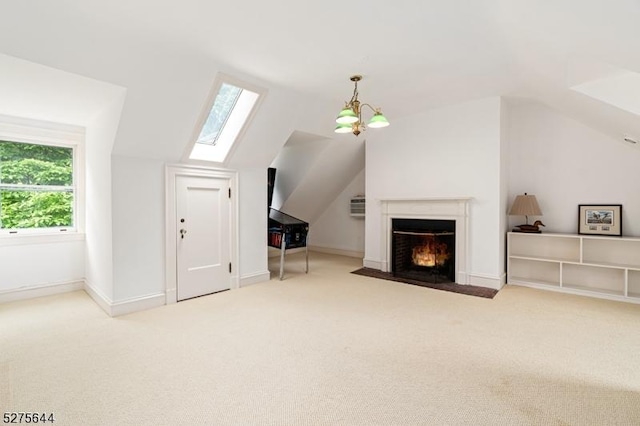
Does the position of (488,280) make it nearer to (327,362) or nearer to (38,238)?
(327,362)

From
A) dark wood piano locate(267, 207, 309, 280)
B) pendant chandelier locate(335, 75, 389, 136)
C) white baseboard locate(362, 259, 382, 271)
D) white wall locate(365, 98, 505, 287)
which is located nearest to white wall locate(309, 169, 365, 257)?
white baseboard locate(362, 259, 382, 271)

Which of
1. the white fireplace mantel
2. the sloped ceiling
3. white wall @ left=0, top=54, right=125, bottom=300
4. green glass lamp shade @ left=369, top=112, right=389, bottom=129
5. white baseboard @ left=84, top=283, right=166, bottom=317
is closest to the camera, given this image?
white wall @ left=0, top=54, right=125, bottom=300

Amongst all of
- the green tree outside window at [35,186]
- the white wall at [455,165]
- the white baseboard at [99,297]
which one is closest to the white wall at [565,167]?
the white wall at [455,165]

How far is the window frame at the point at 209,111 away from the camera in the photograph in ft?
10.6

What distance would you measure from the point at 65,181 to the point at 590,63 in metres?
6.40

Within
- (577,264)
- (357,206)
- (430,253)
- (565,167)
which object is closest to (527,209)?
(565,167)

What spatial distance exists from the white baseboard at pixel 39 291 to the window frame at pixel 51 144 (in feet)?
2.08

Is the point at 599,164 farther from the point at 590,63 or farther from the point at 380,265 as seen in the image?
the point at 380,265

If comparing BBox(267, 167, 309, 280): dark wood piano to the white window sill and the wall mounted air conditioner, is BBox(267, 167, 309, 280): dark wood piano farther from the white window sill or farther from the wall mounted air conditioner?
the white window sill

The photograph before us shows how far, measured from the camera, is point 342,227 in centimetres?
739

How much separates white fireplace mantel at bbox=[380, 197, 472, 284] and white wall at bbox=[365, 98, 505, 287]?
10 centimetres

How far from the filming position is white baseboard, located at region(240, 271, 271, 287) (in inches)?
179

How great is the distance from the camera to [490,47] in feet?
9.05

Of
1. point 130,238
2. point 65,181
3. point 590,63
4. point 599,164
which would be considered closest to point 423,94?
point 590,63
